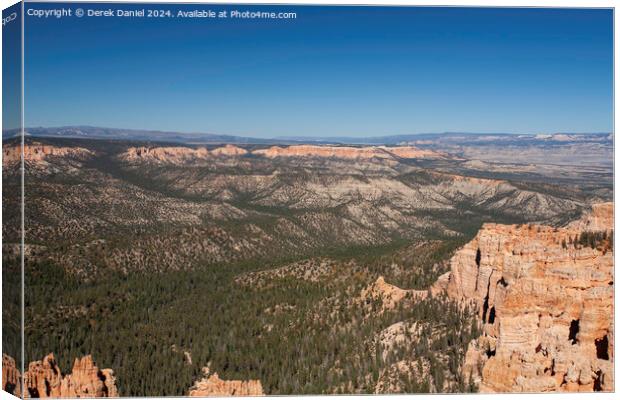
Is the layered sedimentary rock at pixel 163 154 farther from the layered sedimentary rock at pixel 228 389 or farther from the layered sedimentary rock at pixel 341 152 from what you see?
the layered sedimentary rock at pixel 228 389

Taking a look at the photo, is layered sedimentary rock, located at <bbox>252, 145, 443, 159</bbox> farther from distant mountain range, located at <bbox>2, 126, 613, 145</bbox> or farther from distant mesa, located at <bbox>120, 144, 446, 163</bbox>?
distant mountain range, located at <bbox>2, 126, 613, 145</bbox>

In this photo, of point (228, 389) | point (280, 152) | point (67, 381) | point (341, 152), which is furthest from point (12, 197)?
point (280, 152)

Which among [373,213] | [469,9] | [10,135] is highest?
[469,9]

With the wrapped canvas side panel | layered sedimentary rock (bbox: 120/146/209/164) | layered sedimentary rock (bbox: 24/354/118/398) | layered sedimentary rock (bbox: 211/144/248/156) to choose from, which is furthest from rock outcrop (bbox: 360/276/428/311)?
layered sedimentary rock (bbox: 211/144/248/156)

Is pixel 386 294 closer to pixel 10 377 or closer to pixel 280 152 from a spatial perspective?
pixel 10 377

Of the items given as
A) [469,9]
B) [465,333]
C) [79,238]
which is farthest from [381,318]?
A: [79,238]

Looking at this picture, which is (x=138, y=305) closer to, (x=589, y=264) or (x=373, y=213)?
(x=589, y=264)
